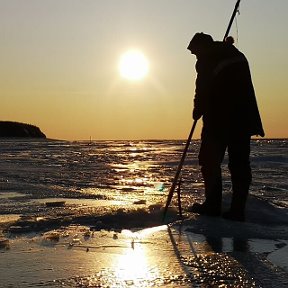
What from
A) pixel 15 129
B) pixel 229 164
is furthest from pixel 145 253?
pixel 15 129

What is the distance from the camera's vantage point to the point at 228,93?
5.59m

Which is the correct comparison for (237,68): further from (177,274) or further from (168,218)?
(177,274)

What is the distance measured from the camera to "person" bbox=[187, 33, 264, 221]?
18.3 feet

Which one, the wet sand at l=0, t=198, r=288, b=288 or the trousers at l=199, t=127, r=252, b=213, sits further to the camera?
the trousers at l=199, t=127, r=252, b=213

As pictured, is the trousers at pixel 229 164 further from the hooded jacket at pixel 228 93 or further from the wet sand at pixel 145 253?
the wet sand at pixel 145 253

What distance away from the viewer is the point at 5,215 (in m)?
5.60

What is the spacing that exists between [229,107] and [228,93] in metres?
0.14

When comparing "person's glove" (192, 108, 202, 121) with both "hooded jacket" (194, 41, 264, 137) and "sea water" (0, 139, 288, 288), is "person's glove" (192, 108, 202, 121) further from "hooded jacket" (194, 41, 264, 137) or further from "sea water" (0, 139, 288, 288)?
"sea water" (0, 139, 288, 288)

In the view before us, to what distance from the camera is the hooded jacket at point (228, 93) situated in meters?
5.57

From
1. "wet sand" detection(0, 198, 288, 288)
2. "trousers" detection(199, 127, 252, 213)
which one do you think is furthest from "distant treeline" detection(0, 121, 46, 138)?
"wet sand" detection(0, 198, 288, 288)

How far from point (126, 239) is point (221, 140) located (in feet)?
5.90

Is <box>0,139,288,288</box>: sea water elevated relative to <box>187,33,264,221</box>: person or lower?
lower

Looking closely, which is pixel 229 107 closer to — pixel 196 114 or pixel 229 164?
pixel 196 114

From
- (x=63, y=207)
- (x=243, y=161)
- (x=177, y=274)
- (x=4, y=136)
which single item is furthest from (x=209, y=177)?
(x=4, y=136)
